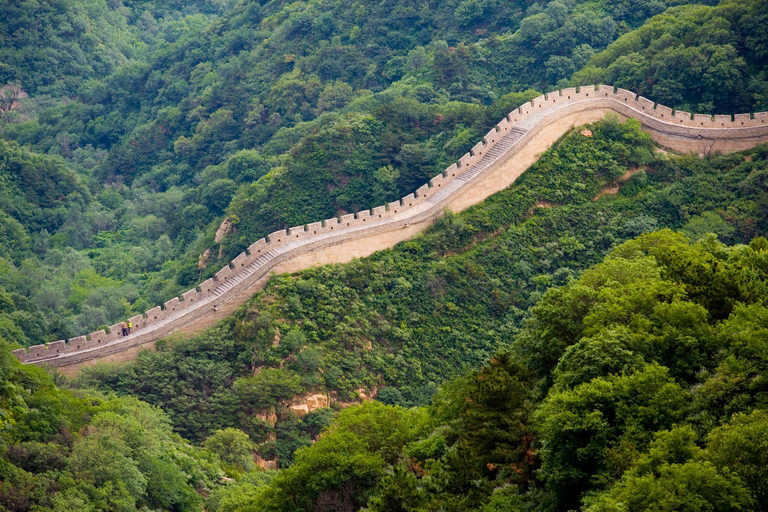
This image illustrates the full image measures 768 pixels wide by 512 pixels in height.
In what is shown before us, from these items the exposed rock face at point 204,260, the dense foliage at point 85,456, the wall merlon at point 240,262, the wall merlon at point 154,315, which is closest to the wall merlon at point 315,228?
the wall merlon at point 240,262

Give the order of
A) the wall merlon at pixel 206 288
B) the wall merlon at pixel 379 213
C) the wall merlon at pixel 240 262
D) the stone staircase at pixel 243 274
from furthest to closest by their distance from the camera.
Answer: the wall merlon at pixel 379 213 < the wall merlon at pixel 240 262 < the wall merlon at pixel 206 288 < the stone staircase at pixel 243 274

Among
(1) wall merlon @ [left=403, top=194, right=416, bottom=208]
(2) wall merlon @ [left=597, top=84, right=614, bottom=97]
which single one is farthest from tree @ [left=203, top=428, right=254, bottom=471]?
(2) wall merlon @ [left=597, top=84, right=614, bottom=97]

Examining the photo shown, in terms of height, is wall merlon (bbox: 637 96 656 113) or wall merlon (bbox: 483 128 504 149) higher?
wall merlon (bbox: 637 96 656 113)

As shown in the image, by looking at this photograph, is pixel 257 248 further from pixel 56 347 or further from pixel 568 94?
pixel 568 94

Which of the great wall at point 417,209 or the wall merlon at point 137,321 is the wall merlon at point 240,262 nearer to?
the great wall at point 417,209

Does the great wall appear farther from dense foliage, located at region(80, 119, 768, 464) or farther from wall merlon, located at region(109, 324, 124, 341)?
dense foliage, located at region(80, 119, 768, 464)

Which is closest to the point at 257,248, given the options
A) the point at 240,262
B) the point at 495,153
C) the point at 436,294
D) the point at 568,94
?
the point at 240,262
